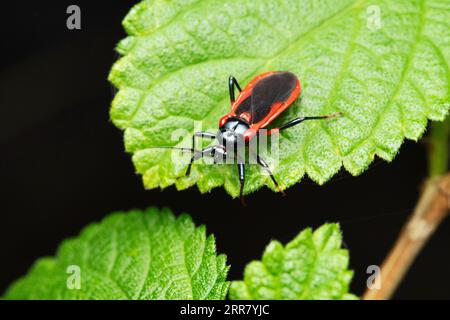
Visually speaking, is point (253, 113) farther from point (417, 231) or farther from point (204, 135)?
point (417, 231)

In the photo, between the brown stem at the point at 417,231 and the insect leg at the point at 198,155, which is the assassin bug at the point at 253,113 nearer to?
the insect leg at the point at 198,155

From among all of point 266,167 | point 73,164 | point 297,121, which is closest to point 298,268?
point 266,167

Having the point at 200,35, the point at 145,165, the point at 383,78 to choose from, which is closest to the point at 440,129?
the point at 383,78

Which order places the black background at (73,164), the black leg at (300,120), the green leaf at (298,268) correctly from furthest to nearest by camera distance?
the black background at (73,164)
the black leg at (300,120)
the green leaf at (298,268)

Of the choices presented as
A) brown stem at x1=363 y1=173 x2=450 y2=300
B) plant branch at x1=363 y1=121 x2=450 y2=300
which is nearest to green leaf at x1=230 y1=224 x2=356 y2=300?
plant branch at x1=363 y1=121 x2=450 y2=300

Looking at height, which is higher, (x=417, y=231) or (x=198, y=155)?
(x=198, y=155)

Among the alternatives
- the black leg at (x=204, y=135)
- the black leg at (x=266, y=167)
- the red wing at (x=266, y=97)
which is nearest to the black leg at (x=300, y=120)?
the red wing at (x=266, y=97)
